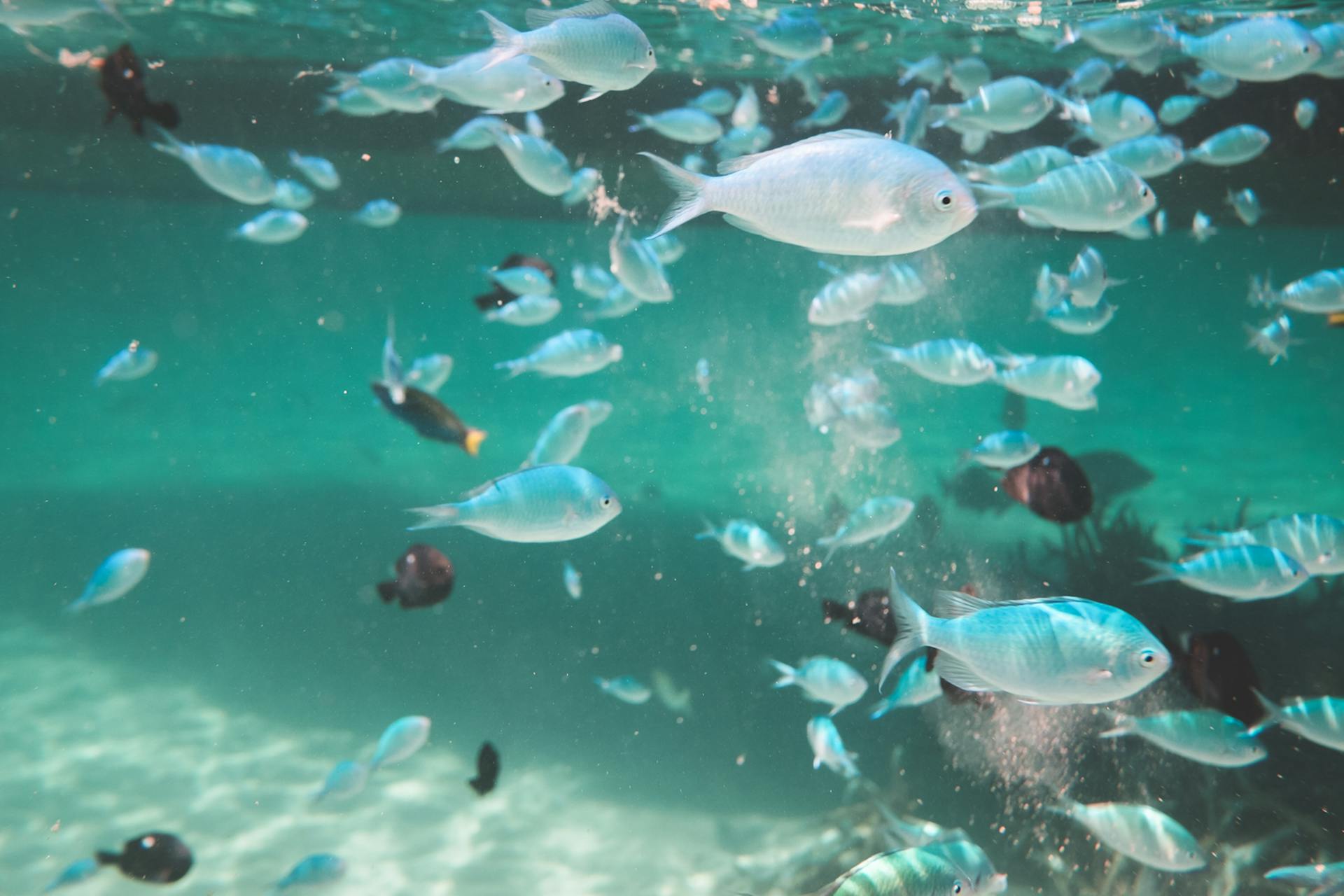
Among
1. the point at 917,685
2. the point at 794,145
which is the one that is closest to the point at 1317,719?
the point at 917,685

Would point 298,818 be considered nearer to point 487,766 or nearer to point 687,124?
point 487,766

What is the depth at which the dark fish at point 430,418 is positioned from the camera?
11.1 feet

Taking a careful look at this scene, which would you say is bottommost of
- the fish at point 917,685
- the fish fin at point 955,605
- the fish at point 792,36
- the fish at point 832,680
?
the fish at point 832,680

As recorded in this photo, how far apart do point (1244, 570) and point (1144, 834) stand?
1.42 m

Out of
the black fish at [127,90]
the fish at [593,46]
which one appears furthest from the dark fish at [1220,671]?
the black fish at [127,90]

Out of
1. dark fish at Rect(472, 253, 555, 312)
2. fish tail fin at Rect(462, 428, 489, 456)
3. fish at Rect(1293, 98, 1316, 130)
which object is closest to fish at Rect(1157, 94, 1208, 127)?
fish at Rect(1293, 98, 1316, 130)

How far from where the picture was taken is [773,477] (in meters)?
13.9

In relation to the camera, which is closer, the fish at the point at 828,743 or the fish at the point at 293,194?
the fish at the point at 828,743

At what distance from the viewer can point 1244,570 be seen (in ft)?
11.5

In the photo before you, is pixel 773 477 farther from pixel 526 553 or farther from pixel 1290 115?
pixel 1290 115

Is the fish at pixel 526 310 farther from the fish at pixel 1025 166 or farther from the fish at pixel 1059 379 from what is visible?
the fish at pixel 1059 379

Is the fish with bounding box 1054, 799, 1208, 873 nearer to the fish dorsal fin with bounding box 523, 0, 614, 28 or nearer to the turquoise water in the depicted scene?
the turquoise water

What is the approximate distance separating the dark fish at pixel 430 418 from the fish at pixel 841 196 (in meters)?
1.75

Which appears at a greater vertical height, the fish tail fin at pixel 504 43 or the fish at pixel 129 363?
the fish tail fin at pixel 504 43
